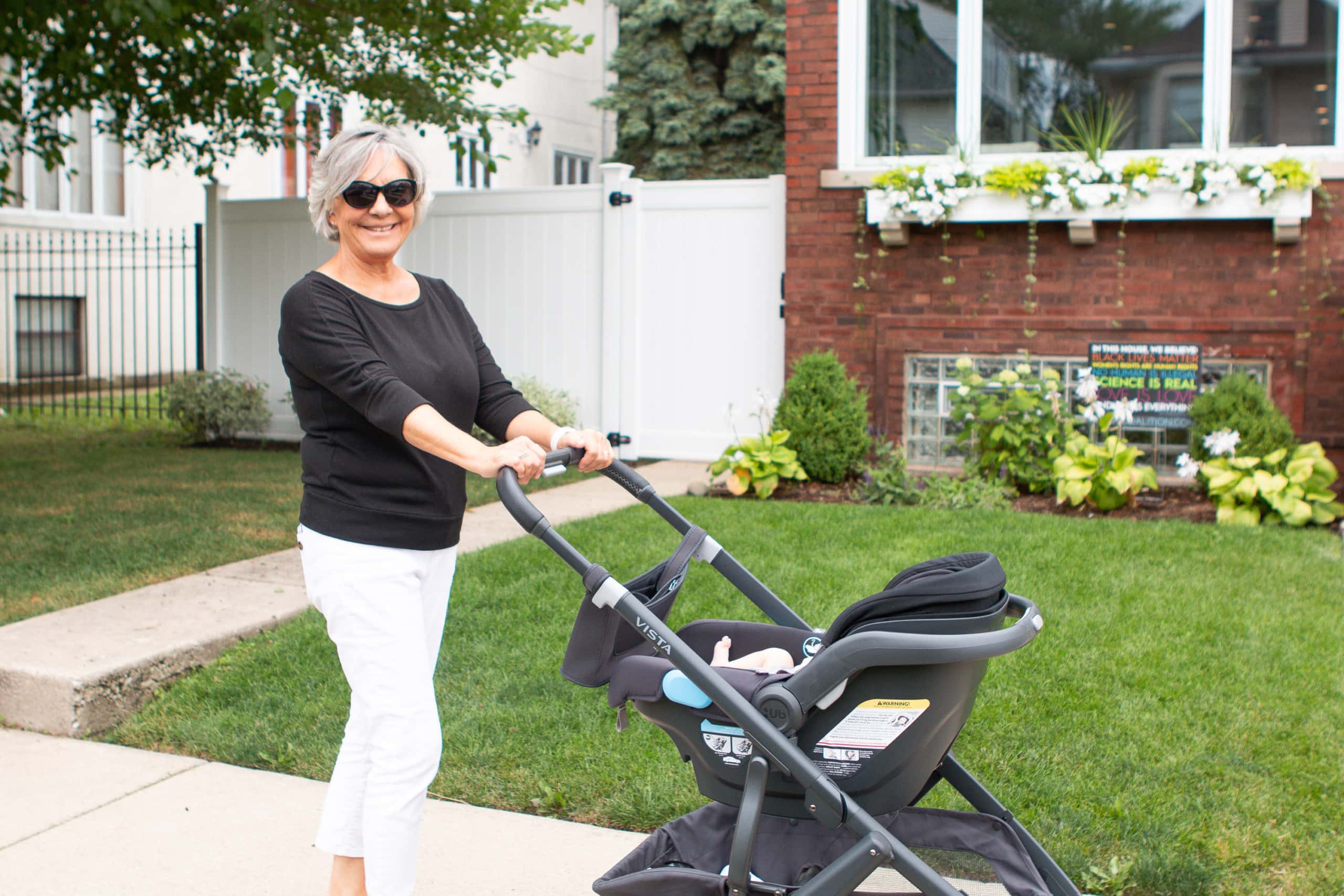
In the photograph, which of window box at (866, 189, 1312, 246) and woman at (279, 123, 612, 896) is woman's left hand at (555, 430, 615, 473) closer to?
woman at (279, 123, 612, 896)

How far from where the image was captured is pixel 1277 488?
6785 mm

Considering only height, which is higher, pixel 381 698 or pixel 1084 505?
pixel 381 698

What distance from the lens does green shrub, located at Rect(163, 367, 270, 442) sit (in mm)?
10648

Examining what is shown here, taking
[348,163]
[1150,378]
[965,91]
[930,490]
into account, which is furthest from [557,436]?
[965,91]

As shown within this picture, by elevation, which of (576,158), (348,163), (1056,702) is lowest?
(1056,702)

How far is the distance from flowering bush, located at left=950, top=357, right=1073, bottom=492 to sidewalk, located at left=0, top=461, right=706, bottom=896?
4559mm

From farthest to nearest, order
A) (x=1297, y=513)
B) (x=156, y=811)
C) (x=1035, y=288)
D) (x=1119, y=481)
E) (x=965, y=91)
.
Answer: (x=965, y=91), (x=1035, y=288), (x=1119, y=481), (x=1297, y=513), (x=156, y=811)

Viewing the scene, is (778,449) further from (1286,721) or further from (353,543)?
(353,543)

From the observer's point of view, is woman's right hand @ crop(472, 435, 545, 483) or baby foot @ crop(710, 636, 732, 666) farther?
baby foot @ crop(710, 636, 732, 666)

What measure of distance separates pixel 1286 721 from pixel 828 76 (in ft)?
19.5

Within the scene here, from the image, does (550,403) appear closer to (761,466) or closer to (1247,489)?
(761,466)

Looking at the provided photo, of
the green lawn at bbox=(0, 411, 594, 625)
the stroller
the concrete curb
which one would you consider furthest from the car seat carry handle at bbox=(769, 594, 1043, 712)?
the green lawn at bbox=(0, 411, 594, 625)

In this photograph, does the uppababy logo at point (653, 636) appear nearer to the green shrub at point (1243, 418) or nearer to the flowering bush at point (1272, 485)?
the flowering bush at point (1272, 485)

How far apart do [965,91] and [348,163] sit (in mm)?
6696
